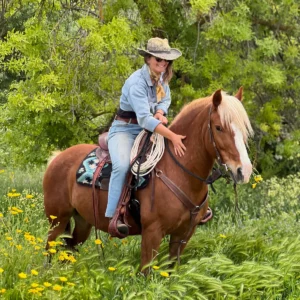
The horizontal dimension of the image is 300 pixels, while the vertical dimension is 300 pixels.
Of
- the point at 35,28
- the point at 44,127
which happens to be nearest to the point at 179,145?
the point at 35,28

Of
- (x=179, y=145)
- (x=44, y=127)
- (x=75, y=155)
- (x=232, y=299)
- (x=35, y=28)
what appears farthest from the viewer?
(x=44, y=127)

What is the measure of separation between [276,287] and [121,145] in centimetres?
198

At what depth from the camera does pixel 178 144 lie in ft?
20.1

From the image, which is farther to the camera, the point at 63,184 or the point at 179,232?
the point at 63,184

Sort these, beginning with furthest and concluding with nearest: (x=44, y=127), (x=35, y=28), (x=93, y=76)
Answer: (x=44, y=127), (x=93, y=76), (x=35, y=28)

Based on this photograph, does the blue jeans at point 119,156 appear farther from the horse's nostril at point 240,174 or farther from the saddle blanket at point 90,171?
the horse's nostril at point 240,174

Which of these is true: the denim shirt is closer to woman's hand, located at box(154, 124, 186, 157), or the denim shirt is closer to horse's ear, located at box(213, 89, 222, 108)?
woman's hand, located at box(154, 124, 186, 157)

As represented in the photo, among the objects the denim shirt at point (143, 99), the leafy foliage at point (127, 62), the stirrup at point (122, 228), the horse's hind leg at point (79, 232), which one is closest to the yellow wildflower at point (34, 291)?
the stirrup at point (122, 228)

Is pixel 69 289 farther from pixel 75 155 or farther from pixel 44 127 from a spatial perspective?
pixel 44 127

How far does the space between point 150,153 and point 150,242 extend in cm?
83

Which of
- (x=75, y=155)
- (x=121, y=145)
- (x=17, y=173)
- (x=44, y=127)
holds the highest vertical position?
(x=121, y=145)

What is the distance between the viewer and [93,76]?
10.1 m

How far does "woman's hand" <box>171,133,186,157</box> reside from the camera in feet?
20.0

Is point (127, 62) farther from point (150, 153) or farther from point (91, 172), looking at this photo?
point (150, 153)
